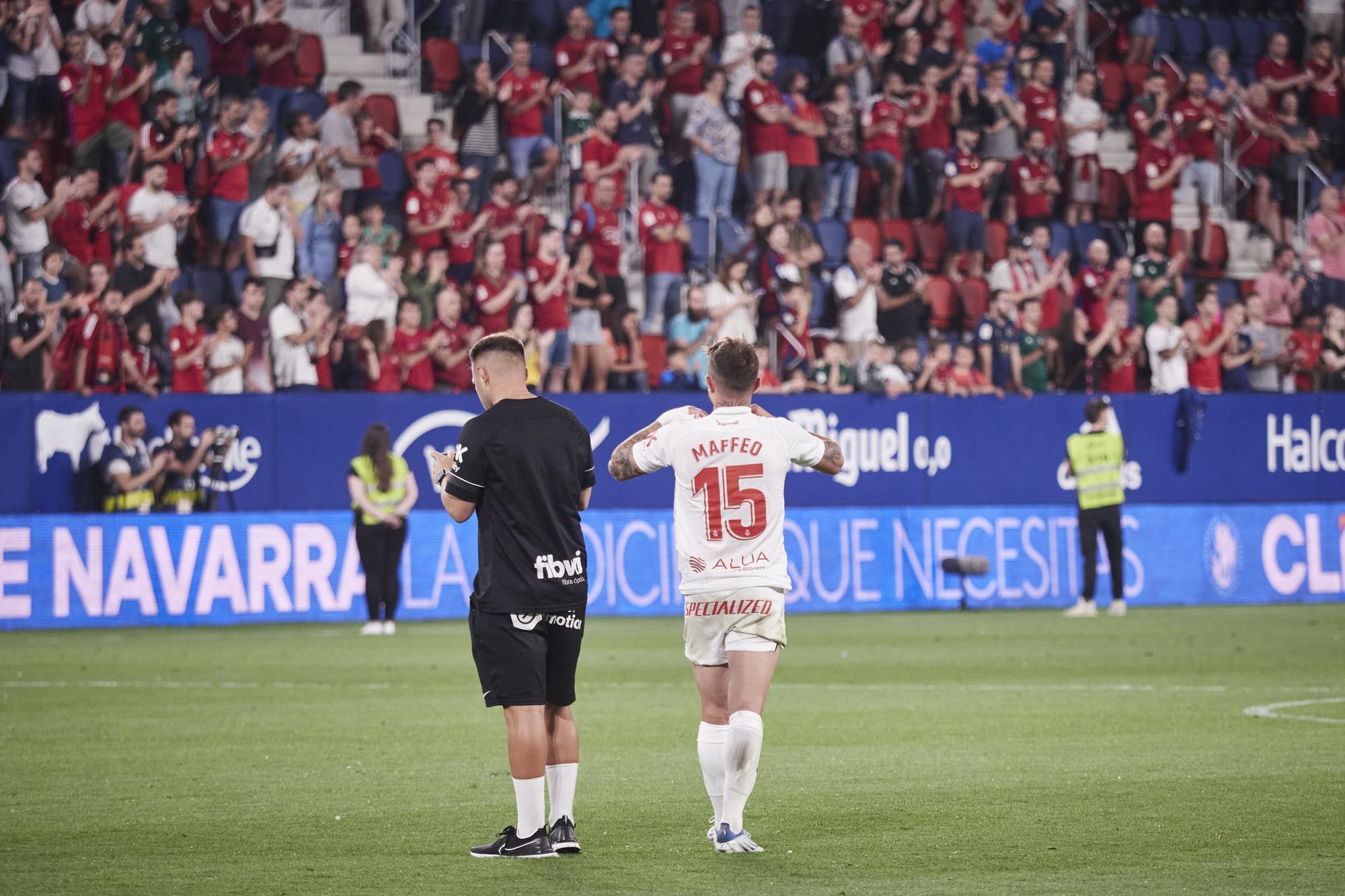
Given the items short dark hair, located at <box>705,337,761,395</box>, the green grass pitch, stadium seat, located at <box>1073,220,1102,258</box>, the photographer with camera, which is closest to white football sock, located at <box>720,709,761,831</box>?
the green grass pitch

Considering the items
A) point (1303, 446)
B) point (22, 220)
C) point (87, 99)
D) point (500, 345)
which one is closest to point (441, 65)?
point (87, 99)

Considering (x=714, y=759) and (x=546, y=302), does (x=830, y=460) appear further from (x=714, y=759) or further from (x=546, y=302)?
(x=546, y=302)

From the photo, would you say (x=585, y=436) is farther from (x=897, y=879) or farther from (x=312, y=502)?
(x=312, y=502)

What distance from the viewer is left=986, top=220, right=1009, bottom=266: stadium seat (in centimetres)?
2697

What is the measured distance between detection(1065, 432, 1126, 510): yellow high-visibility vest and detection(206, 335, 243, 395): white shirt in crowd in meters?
9.52

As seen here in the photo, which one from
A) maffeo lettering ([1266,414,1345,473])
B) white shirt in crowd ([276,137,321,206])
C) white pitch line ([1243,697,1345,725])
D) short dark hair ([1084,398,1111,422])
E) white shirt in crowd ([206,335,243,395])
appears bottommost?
white pitch line ([1243,697,1345,725])

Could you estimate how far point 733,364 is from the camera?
24.4ft

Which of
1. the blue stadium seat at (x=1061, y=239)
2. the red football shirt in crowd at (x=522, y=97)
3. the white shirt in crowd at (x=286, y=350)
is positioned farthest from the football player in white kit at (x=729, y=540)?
the blue stadium seat at (x=1061, y=239)

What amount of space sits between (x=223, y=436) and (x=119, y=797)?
12922 millimetres

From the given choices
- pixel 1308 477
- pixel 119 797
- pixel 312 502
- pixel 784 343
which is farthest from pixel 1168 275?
pixel 119 797

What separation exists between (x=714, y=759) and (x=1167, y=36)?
25.8 meters

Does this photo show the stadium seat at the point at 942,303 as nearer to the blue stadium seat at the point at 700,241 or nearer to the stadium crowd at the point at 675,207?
the stadium crowd at the point at 675,207

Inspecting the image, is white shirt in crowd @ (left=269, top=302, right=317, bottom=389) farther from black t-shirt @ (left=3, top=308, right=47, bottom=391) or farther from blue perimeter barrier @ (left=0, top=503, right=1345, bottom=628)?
black t-shirt @ (left=3, top=308, right=47, bottom=391)

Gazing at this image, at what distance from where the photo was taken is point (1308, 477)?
2670 centimetres
